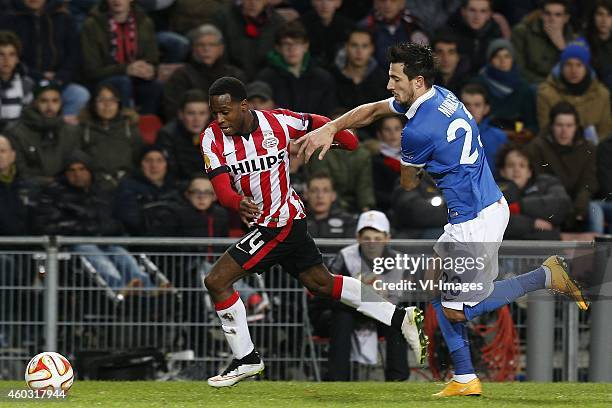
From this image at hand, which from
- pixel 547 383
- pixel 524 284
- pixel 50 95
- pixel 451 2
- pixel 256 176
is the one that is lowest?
pixel 547 383

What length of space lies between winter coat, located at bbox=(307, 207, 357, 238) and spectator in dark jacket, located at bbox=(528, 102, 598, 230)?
7.18 ft

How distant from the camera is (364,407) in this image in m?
9.06

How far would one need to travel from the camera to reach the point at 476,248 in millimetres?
9500

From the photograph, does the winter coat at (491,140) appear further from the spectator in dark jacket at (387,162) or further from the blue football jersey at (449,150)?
the blue football jersey at (449,150)

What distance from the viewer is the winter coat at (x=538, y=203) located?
13.5 meters

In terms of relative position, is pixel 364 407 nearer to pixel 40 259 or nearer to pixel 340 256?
pixel 340 256

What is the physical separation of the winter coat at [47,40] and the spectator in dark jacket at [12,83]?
1.88 ft

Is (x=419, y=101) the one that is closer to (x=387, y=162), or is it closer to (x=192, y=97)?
(x=387, y=162)

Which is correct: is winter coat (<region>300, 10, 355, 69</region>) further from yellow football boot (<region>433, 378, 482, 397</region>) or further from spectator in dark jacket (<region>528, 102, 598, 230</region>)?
yellow football boot (<region>433, 378, 482, 397</region>)

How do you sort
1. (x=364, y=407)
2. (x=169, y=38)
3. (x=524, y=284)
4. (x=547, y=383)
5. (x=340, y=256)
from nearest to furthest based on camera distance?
(x=364, y=407) < (x=524, y=284) < (x=547, y=383) < (x=340, y=256) < (x=169, y=38)

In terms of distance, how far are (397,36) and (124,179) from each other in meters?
3.86

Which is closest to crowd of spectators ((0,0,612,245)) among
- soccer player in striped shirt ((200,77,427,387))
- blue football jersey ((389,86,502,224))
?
soccer player in striped shirt ((200,77,427,387))

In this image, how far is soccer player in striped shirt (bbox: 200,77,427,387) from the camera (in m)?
10.0

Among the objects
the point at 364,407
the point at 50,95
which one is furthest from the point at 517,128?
the point at 364,407
